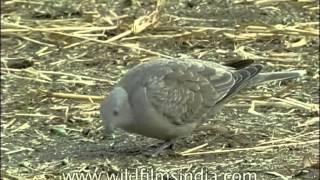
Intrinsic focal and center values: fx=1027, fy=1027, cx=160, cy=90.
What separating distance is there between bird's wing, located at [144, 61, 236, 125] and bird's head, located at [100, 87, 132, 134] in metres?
0.13

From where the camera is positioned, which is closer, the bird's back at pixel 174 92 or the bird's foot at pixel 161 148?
the bird's back at pixel 174 92

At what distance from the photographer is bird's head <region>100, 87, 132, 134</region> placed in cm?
480

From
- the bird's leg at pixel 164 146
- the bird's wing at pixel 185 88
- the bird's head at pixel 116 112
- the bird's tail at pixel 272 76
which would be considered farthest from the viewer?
the bird's tail at pixel 272 76

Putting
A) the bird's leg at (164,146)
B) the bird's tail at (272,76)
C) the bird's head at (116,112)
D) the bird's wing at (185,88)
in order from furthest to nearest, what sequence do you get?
1. the bird's tail at (272,76)
2. the bird's leg at (164,146)
3. the bird's wing at (185,88)
4. the bird's head at (116,112)

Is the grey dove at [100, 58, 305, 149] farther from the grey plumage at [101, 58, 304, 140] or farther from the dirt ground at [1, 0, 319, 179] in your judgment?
the dirt ground at [1, 0, 319, 179]

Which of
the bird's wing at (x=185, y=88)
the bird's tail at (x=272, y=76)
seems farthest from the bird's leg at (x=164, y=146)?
the bird's tail at (x=272, y=76)

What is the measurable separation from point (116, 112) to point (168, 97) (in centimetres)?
31

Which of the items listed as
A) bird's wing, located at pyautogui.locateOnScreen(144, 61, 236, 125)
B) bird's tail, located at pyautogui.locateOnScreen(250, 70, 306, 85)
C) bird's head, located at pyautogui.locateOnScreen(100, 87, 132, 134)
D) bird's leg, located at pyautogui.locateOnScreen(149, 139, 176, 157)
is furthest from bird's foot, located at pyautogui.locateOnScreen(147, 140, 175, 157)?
bird's tail, located at pyautogui.locateOnScreen(250, 70, 306, 85)

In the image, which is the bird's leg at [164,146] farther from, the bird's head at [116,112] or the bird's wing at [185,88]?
the bird's head at [116,112]

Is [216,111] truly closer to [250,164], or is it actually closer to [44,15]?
[250,164]

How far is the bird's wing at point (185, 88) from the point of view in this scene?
4.94 m

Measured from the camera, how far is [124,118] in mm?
4828

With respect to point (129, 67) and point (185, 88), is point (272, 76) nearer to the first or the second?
point (185, 88)

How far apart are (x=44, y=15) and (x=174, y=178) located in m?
3.46
